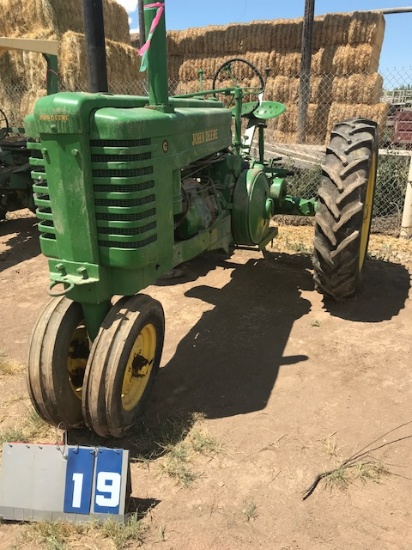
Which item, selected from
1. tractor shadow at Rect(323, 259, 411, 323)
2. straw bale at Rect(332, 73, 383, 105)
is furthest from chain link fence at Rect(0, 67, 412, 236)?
tractor shadow at Rect(323, 259, 411, 323)

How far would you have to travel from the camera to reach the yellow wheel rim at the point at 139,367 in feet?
9.12

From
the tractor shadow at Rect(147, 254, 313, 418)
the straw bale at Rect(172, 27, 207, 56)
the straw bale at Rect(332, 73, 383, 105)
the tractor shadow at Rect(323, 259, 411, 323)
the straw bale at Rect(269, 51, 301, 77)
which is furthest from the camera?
the straw bale at Rect(172, 27, 207, 56)

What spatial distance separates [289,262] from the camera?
546cm

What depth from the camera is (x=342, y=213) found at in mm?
3828

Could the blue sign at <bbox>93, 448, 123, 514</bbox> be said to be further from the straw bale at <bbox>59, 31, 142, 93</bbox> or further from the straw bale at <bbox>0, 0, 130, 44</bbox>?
the straw bale at <bbox>0, 0, 130, 44</bbox>

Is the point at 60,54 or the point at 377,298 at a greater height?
the point at 60,54

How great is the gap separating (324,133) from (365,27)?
2261 mm

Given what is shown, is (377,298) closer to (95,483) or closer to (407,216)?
(407,216)

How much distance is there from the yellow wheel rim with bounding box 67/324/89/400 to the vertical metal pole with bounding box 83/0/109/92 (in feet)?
18.0

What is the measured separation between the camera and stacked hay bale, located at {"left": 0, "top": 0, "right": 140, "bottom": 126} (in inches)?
453

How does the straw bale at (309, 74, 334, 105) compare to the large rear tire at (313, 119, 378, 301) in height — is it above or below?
above

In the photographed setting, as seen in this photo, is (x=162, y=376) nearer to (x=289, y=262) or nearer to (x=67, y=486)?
(x=67, y=486)

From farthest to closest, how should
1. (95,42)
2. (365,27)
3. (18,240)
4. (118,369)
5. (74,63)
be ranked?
(74,63), (365,27), (95,42), (18,240), (118,369)

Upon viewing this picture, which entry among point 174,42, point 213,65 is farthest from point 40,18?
point 213,65
